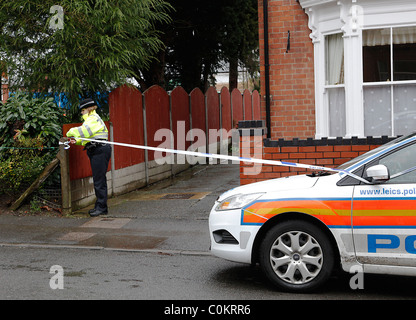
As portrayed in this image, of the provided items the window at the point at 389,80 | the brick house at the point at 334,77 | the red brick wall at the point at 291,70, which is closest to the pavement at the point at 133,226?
the brick house at the point at 334,77

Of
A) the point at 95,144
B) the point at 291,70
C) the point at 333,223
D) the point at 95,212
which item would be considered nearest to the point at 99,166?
the point at 95,144

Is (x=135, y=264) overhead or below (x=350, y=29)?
below

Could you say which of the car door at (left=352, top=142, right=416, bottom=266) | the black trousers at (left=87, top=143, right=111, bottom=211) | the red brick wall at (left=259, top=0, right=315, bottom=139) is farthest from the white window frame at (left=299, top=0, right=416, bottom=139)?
the car door at (left=352, top=142, right=416, bottom=266)

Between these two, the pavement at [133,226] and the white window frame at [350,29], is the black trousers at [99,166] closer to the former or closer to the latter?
the pavement at [133,226]

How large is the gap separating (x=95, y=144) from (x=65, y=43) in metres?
2.22

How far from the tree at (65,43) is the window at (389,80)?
13.8ft

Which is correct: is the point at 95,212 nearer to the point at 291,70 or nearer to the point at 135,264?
the point at 135,264

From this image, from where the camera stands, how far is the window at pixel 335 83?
10555 mm

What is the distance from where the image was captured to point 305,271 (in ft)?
18.6

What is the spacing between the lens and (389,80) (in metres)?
10.1

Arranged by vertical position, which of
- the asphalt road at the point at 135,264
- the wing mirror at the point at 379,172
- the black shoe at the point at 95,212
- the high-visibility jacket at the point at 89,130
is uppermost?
the high-visibility jacket at the point at 89,130

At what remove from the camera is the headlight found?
5949 mm
